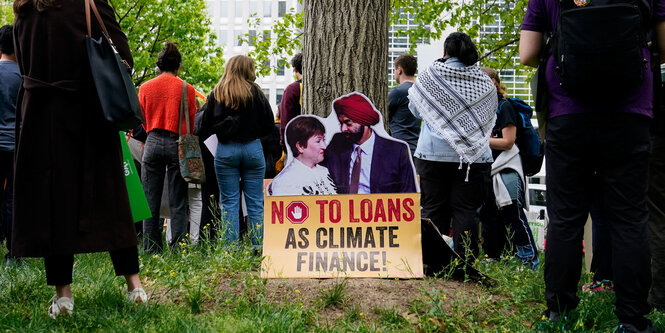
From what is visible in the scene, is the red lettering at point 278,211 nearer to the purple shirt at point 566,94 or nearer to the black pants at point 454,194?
the black pants at point 454,194

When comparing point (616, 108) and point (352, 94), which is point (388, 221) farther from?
point (616, 108)

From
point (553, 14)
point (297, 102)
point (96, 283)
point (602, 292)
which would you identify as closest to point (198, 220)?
point (297, 102)

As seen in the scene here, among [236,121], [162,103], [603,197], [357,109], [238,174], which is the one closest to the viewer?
[603,197]

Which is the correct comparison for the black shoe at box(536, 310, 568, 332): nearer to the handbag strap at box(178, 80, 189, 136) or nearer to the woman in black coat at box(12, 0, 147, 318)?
the woman in black coat at box(12, 0, 147, 318)

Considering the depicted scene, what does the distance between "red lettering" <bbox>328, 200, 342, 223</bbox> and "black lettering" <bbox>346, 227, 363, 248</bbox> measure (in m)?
0.10

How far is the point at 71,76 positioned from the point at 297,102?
297cm

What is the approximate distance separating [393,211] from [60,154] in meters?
2.04

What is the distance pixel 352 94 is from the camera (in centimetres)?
459

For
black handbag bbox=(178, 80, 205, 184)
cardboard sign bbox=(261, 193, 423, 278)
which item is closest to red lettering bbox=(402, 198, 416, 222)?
cardboard sign bbox=(261, 193, 423, 278)

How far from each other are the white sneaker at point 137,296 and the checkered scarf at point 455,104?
2604 mm

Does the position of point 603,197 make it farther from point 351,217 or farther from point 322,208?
point 322,208

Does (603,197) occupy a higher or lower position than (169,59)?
lower

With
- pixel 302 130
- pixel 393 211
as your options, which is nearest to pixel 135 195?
pixel 302 130

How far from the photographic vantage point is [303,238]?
4.39 metres
